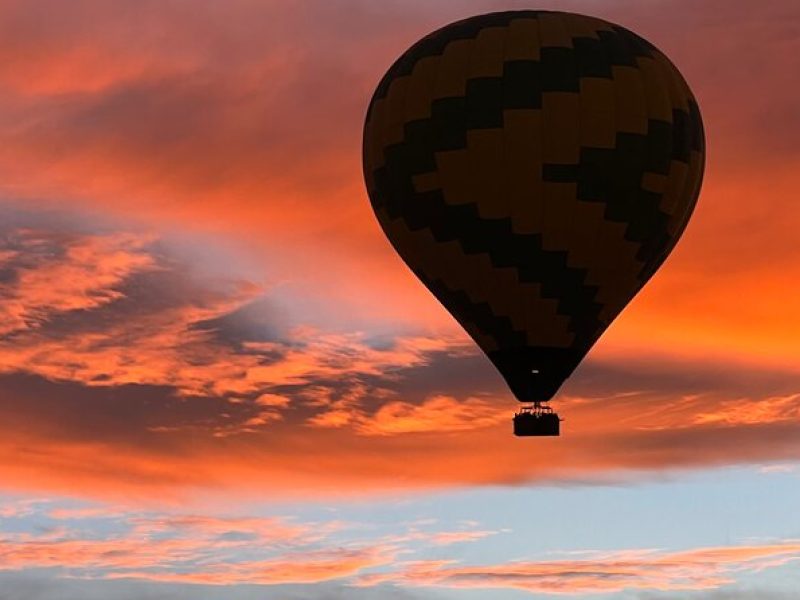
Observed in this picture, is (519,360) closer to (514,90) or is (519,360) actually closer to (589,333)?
(589,333)

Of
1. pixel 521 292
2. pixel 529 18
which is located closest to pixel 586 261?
pixel 521 292

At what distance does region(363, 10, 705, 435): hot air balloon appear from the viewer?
62531mm

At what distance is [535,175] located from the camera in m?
62.4

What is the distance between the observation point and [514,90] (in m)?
62.6

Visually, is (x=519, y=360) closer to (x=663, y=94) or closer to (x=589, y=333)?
(x=589, y=333)

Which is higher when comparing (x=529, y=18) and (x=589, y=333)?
(x=529, y=18)

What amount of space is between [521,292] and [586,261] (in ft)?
6.14

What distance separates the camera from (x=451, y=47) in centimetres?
6388

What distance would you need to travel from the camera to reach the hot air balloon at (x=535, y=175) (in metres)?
62.5

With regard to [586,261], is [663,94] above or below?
above

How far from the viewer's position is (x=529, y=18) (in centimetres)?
6391

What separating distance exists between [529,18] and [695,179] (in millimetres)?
6237

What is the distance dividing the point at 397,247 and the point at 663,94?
323 inches

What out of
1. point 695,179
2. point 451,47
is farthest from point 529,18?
point 695,179
